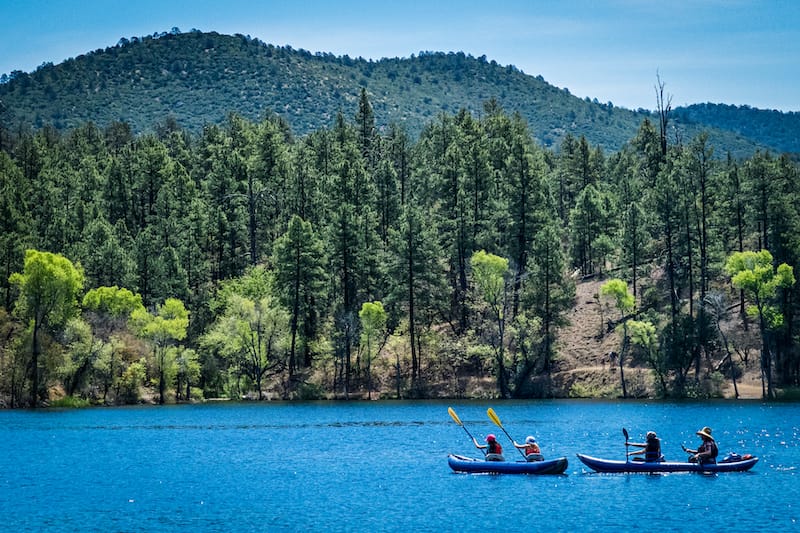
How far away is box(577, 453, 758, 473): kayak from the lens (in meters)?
50.6

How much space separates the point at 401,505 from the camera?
143 ft

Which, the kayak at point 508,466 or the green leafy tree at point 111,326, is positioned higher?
the green leafy tree at point 111,326

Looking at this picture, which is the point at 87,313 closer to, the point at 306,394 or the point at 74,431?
the point at 306,394

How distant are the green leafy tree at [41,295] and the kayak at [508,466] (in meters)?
52.5

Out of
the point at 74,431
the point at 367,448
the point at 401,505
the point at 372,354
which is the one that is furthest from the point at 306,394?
the point at 401,505

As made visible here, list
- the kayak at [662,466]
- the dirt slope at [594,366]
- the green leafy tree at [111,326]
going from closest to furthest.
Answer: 1. the kayak at [662,466]
2. the green leafy tree at [111,326]
3. the dirt slope at [594,366]

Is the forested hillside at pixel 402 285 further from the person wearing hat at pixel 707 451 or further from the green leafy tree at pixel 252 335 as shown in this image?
the person wearing hat at pixel 707 451

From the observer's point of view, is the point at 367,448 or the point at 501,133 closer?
the point at 367,448

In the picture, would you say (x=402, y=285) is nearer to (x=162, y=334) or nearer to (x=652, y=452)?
(x=162, y=334)

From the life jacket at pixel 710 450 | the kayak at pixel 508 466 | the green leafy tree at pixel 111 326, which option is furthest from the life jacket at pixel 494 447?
the green leafy tree at pixel 111 326

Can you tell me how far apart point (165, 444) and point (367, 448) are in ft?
42.5

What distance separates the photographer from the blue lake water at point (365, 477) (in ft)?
133

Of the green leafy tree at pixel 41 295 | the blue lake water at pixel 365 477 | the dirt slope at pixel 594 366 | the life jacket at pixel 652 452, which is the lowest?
the blue lake water at pixel 365 477

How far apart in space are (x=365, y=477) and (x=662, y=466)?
558 inches
